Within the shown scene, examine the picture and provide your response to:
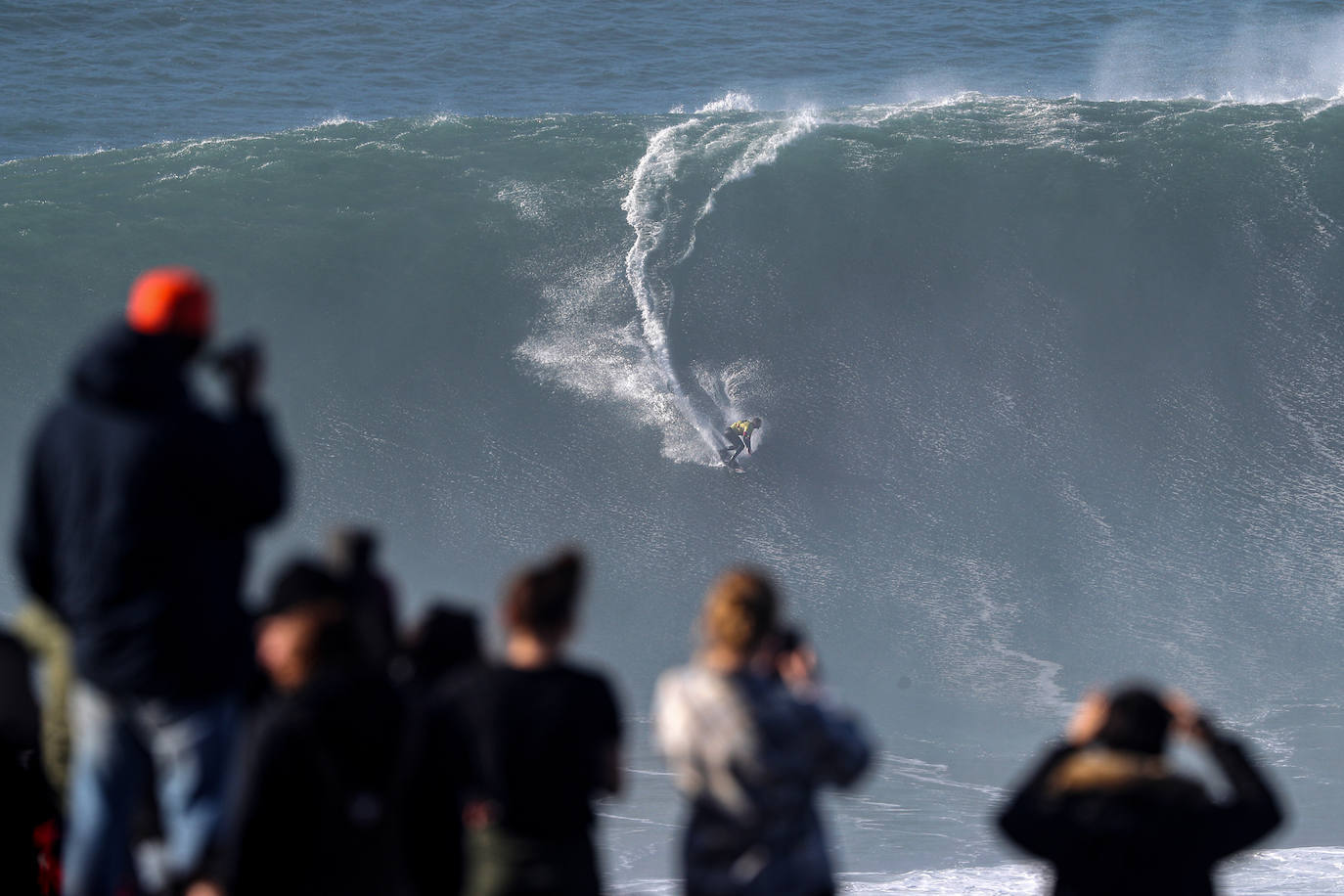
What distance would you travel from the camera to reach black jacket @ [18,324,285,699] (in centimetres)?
253

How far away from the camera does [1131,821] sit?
263cm

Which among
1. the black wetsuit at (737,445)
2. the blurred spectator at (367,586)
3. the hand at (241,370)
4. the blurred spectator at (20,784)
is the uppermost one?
the hand at (241,370)

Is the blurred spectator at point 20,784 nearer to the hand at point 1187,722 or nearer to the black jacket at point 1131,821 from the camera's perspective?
the black jacket at point 1131,821


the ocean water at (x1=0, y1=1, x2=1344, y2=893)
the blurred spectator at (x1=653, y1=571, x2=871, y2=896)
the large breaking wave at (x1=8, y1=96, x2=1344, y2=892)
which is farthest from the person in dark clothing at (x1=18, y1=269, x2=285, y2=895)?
the large breaking wave at (x1=8, y1=96, x2=1344, y2=892)

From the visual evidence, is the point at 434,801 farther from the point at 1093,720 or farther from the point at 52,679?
the point at 1093,720

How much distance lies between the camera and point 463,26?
2066cm

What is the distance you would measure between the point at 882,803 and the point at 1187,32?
15.5 metres

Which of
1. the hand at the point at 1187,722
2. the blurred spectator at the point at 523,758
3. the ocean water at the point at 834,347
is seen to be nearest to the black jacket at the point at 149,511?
the blurred spectator at the point at 523,758

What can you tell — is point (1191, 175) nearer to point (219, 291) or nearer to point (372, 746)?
point (219, 291)

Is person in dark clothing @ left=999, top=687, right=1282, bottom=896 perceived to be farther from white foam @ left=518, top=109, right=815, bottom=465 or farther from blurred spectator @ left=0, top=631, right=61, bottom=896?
white foam @ left=518, top=109, right=815, bottom=465

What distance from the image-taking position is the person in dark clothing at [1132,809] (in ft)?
8.61

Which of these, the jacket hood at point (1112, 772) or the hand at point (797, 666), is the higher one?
the hand at point (797, 666)

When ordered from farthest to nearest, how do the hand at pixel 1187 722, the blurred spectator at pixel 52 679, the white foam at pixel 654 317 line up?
1. the white foam at pixel 654 317
2. the blurred spectator at pixel 52 679
3. the hand at pixel 1187 722

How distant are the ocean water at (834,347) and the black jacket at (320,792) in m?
3.97
